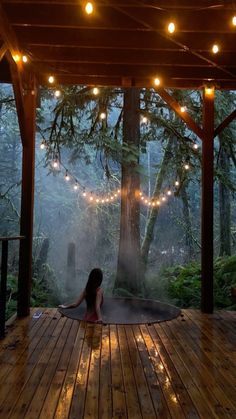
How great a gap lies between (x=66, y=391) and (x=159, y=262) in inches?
460

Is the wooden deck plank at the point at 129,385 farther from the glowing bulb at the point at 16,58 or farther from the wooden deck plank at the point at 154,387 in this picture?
the glowing bulb at the point at 16,58

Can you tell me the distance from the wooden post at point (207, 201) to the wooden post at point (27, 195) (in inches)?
92.9

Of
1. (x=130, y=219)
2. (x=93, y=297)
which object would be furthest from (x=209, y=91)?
(x=93, y=297)

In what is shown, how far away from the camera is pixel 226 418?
84.7 inches

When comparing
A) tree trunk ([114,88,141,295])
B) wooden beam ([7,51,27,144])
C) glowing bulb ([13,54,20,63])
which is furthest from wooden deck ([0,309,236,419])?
glowing bulb ([13,54,20,63])

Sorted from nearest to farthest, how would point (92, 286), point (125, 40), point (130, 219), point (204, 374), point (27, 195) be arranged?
point (204, 374) < point (125, 40) < point (27, 195) < point (92, 286) < point (130, 219)

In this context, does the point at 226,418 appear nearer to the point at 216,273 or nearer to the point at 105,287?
the point at 216,273

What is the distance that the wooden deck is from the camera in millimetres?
2260

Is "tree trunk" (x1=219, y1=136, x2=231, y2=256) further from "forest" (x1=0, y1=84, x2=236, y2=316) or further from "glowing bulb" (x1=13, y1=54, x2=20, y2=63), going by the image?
"glowing bulb" (x1=13, y1=54, x2=20, y2=63)

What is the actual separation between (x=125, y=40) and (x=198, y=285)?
464 cm

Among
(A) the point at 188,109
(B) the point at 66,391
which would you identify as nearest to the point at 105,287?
(A) the point at 188,109

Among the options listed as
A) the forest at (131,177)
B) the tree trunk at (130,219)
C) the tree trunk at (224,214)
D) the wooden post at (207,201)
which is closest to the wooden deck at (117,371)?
the wooden post at (207,201)

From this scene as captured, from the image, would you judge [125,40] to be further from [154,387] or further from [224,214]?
[224,214]

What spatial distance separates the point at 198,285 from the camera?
23.1ft
